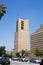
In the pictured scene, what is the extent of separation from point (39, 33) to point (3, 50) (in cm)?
5935

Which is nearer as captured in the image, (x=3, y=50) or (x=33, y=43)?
(x=3, y=50)

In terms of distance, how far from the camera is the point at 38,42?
19188 cm

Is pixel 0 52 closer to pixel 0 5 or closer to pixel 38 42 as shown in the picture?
pixel 38 42

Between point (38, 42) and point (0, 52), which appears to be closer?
point (0, 52)

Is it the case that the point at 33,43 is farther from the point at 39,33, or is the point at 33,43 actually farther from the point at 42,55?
the point at 42,55

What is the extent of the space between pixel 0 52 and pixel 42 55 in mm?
32764

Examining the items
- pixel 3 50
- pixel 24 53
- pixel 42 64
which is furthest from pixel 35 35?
pixel 42 64

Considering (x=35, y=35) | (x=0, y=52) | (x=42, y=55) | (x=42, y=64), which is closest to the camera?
(x=42, y=64)

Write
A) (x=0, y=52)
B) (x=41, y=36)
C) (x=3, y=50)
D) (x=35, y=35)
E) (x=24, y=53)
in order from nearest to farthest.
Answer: (x=0, y=52) < (x=3, y=50) < (x=24, y=53) < (x=41, y=36) < (x=35, y=35)

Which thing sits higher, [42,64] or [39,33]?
[39,33]

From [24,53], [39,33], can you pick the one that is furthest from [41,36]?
[24,53]

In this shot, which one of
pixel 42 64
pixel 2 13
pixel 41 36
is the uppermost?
pixel 41 36

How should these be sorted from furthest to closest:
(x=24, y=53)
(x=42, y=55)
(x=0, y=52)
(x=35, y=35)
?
(x=35, y=35), (x=24, y=53), (x=42, y=55), (x=0, y=52)

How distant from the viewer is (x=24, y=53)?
17425 centimetres
